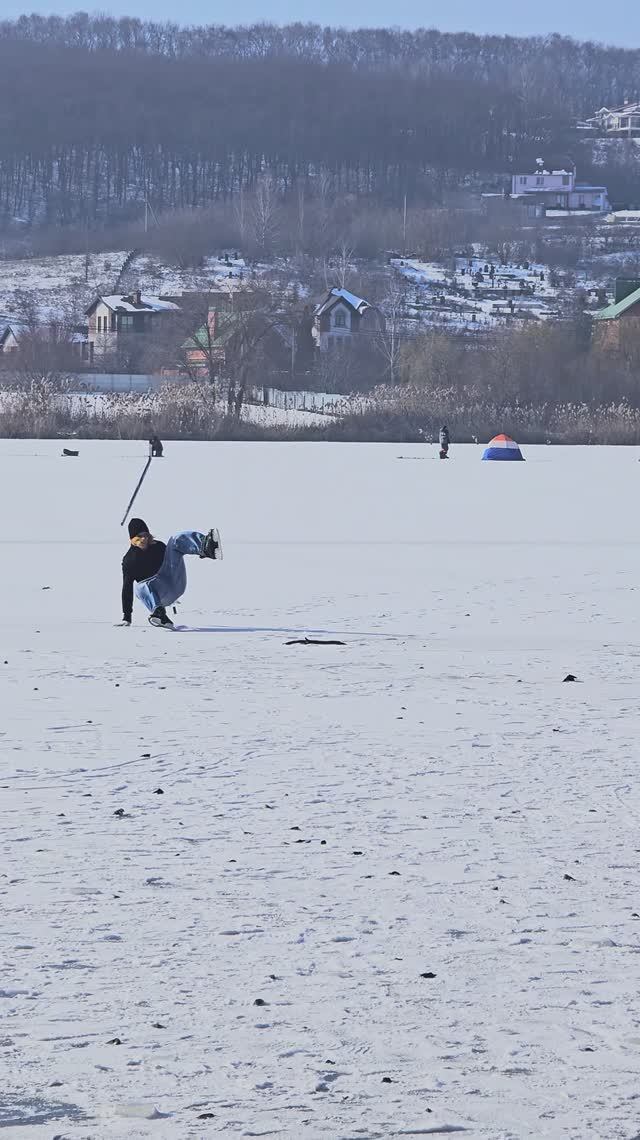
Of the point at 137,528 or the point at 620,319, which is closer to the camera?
the point at 137,528

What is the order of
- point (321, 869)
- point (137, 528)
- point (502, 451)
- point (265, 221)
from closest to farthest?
point (321, 869)
point (137, 528)
point (502, 451)
point (265, 221)

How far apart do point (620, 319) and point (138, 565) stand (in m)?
74.4

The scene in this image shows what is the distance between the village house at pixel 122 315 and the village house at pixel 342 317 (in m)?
9.21

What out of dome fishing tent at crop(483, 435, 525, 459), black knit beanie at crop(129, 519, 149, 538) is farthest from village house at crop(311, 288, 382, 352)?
black knit beanie at crop(129, 519, 149, 538)

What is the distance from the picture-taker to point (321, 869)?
19.4 ft

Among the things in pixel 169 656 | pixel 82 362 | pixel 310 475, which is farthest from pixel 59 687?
pixel 82 362

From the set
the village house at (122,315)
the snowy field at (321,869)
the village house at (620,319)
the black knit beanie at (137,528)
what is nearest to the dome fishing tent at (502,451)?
the snowy field at (321,869)

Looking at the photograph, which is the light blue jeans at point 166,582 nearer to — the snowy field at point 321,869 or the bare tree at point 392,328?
the snowy field at point 321,869

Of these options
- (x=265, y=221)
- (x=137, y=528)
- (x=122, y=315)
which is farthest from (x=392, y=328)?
(x=137, y=528)

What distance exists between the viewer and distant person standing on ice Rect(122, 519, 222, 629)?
12.0 meters

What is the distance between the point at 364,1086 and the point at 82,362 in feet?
311

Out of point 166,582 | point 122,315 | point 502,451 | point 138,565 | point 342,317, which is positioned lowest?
point 122,315

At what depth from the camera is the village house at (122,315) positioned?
4422 inches

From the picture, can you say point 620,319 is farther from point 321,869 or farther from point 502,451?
point 321,869
